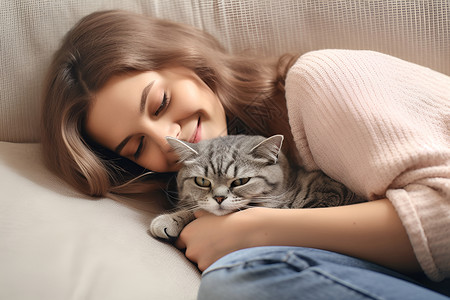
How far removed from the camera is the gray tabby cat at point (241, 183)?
1166 millimetres

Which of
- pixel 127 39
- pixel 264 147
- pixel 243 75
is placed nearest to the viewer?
pixel 264 147

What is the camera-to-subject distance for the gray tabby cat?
1166 mm

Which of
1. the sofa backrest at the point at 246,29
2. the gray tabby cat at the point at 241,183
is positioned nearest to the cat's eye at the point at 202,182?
the gray tabby cat at the point at 241,183

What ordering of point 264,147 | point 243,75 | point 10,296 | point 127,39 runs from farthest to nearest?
point 243,75 → point 127,39 → point 264,147 → point 10,296

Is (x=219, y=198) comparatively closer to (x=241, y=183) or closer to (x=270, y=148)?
(x=241, y=183)

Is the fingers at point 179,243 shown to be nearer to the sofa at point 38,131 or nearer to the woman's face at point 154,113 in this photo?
the sofa at point 38,131

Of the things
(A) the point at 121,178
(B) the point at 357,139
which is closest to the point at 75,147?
(A) the point at 121,178

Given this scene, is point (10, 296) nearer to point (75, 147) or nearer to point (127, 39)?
point (75, 147)

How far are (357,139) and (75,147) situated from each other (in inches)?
37.5

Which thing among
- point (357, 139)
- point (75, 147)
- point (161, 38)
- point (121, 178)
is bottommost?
point (121, 178)

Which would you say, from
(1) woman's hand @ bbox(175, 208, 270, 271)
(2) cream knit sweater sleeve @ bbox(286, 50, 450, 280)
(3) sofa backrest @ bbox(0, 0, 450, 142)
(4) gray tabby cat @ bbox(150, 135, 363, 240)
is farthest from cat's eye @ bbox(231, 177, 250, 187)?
(3) sofa backrest @ bbox(0, 0, 450, 142)

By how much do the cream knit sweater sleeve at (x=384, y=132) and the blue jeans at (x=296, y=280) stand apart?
0.16m

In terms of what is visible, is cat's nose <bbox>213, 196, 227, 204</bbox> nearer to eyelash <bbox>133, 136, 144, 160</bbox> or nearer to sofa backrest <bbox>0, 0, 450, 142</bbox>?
eyelash <bbox>133, 136, 144, 160</bbox>

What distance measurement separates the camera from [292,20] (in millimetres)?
1521
